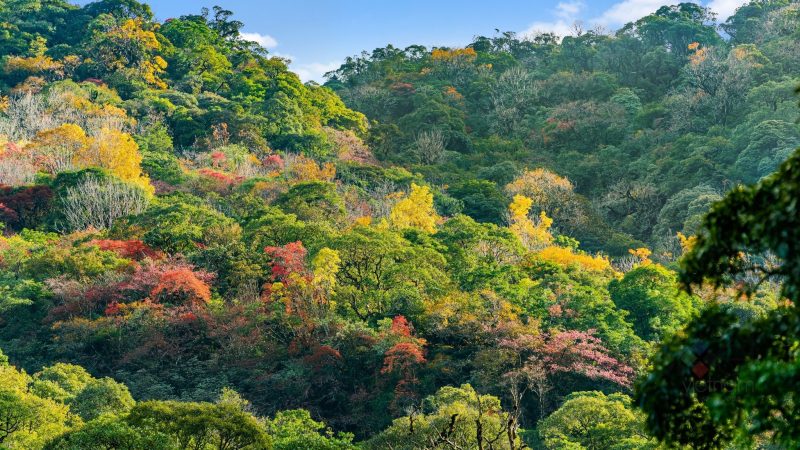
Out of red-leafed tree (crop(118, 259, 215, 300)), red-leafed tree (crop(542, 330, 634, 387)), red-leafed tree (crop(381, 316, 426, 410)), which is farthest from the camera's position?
red-leafed tree (crop(118, 259, 215, 300))

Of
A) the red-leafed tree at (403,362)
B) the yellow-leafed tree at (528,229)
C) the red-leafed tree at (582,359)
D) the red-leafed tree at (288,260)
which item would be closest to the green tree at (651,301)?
the red-leafed tree at (582,359)

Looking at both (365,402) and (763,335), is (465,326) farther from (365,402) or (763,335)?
(763,335)

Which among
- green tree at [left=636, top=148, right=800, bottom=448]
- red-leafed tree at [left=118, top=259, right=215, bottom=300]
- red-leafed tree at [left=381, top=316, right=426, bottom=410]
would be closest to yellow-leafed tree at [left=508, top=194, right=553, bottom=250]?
red-leafed tree at [left=381, top=316, right=426, bottom=410]

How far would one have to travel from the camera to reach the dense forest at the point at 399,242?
12484 millimetres

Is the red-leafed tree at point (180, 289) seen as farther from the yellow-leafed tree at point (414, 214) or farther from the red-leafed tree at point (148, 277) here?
the yellow-leafed tree at point (414, 214)

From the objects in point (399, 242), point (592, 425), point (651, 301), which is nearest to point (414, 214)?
point (399, 242)

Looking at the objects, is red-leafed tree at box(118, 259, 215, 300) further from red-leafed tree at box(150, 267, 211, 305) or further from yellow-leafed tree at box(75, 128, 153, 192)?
yellow-leafed tree at box(75, 128, 153, 192)

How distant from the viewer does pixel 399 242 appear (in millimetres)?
23719

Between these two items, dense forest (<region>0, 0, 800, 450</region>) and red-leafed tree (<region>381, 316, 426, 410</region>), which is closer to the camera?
dense forest (<region>0, 0, 800, 450</region>)

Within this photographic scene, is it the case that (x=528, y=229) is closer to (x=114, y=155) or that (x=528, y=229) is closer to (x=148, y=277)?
(x=148, y=277)

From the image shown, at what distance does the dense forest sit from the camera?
12484 millimetres

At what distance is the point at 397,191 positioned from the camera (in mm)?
37000

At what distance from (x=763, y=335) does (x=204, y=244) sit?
2342 cm

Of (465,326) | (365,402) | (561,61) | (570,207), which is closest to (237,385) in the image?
(365,402)
